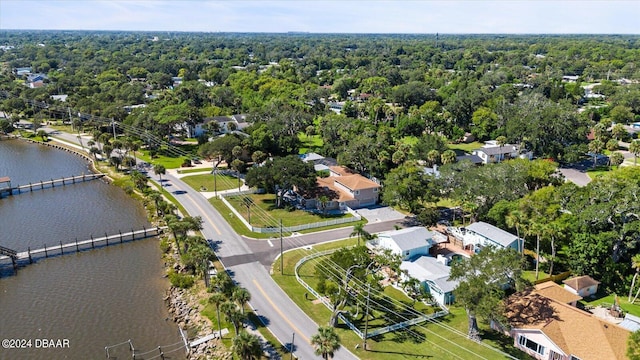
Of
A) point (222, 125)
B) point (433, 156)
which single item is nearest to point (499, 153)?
point (433, 156)

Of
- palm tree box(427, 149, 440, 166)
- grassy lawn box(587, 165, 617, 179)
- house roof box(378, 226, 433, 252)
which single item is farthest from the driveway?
grassy lawn box(587, 165, 617, 179)

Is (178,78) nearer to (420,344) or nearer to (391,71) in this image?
(391,71)

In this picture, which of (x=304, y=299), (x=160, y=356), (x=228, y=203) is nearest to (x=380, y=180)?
(x=228, y=203)

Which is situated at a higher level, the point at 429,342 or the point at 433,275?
the point at 433,275

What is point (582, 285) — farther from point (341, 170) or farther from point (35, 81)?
point (35, 81)

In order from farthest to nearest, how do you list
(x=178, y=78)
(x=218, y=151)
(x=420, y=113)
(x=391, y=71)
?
(x=178, y=78) < (x=391, y=71) < (x=420, y=113) < (x=218, y=151)
